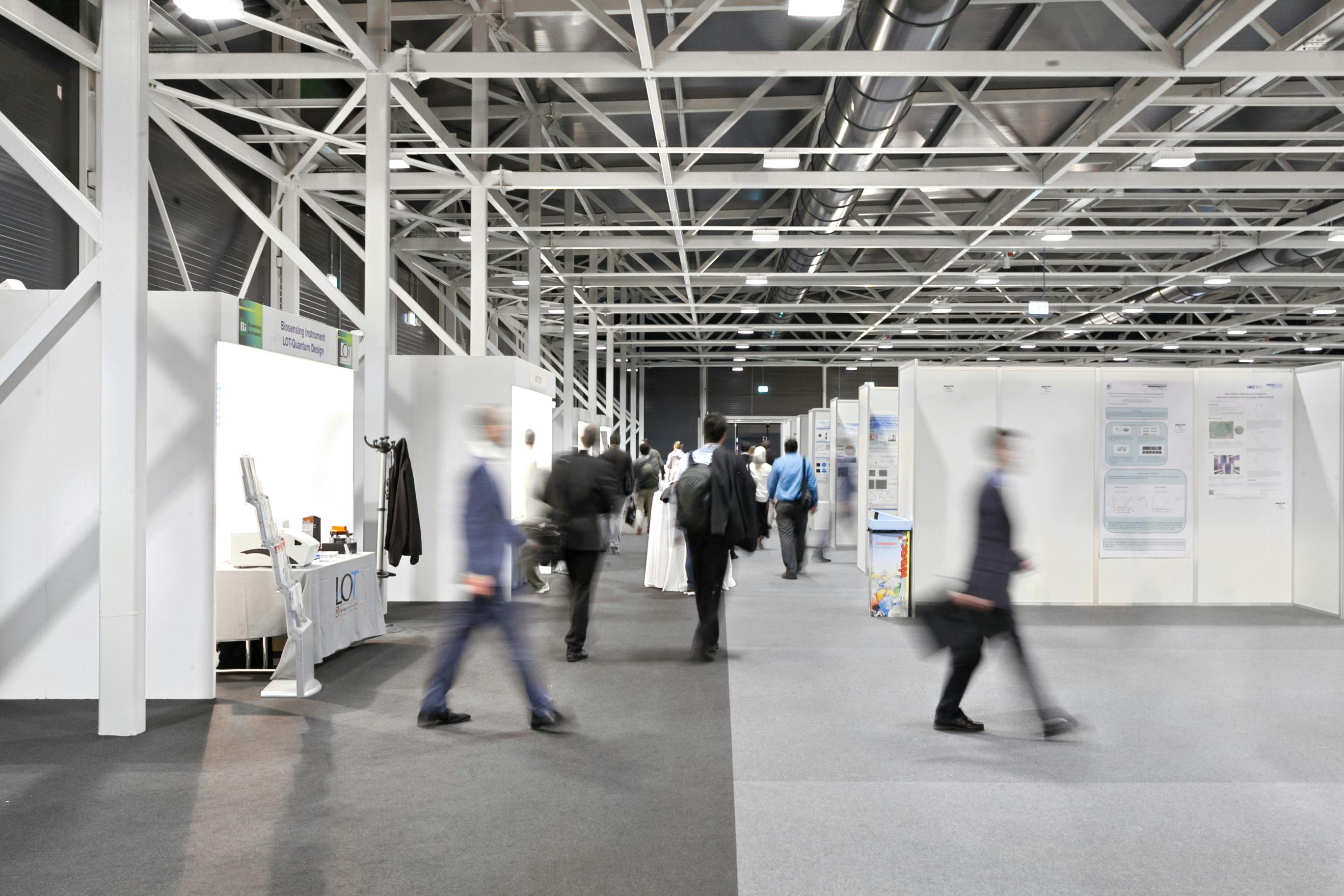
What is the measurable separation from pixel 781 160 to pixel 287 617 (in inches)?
237

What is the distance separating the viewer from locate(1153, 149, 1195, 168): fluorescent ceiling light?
8734 millimetres

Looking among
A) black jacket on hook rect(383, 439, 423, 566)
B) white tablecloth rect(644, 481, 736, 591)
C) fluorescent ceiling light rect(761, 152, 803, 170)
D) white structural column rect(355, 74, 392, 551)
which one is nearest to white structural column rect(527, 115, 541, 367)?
white tablecloth rect(644, 481, 736, 591)

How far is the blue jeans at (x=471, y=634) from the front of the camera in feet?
15.3

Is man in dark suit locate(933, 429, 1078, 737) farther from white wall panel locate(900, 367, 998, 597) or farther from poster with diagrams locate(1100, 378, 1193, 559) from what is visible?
poster with diagrams locate(1100, 378, 1193, 559)

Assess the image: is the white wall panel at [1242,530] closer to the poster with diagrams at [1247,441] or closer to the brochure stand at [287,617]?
the poster with diagrams at [1247,441]

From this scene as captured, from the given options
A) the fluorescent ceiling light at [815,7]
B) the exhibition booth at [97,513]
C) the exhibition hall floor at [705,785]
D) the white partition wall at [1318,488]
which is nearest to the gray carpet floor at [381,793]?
the exhibition hall floor at [705,785]

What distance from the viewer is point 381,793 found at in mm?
3895

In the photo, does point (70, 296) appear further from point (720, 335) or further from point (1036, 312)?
point (720, 335)

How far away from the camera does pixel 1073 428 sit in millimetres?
8672

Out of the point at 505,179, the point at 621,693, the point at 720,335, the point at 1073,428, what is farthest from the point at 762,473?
the point at 720,335

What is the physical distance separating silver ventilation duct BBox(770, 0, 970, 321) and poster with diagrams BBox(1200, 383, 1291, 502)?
411 cm

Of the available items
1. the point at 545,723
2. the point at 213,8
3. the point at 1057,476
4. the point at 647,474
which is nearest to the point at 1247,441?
the point at 1057,476

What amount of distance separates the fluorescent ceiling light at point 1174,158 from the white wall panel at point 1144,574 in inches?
79.9

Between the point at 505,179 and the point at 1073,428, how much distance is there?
6.29 metres
